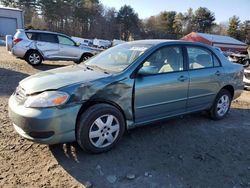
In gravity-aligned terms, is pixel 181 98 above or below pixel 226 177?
above

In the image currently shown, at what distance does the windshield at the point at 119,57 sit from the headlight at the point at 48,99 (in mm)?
963

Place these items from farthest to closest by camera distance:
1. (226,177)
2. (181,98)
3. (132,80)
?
(181,98) → (132,80) → (226,177)

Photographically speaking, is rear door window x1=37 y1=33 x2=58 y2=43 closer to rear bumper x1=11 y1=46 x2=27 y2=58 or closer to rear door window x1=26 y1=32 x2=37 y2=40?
rear door window x1=26 y1=32 x2=37 y2=40

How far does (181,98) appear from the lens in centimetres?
446

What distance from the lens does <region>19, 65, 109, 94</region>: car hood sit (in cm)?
337

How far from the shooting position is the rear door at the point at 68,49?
1226 cm

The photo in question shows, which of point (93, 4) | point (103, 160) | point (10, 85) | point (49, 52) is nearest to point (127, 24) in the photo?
point (93, 4)

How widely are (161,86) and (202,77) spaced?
1090 mm

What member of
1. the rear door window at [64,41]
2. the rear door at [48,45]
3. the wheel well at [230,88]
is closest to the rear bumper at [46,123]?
the wheel well at [230,88]

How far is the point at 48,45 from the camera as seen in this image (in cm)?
1188

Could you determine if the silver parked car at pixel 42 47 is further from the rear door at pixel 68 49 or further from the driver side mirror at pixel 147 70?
the driver side mirror at pixel 147 70

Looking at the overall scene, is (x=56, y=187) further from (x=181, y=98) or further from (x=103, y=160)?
(x=181, y=98)

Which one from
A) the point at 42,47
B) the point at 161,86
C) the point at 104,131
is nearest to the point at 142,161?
the point at 104,131

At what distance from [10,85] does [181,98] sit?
17.6 feet
